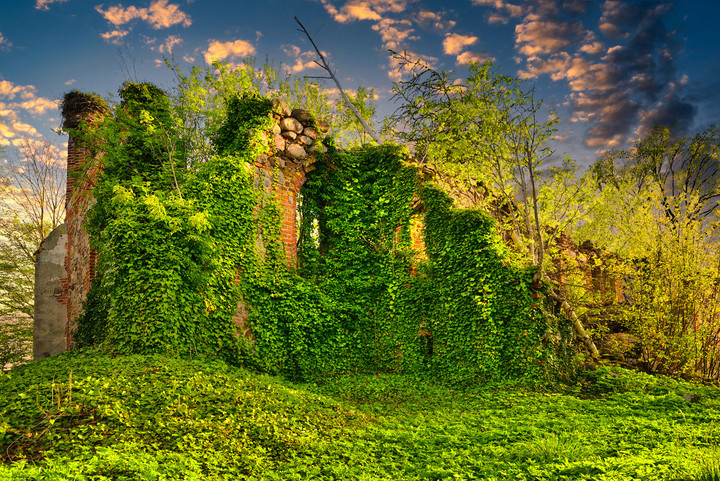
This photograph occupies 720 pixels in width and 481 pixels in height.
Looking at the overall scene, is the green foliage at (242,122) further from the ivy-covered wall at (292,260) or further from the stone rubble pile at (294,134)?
the stone rubble pile at (294,134)

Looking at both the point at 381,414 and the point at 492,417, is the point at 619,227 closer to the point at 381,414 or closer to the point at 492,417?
the point at 492,417

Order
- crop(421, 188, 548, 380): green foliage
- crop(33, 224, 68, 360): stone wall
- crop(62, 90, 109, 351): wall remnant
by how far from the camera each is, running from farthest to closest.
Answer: crop(33, 224, 68, 360): stone wall
crop(62, 90, 109, 351): wall remnant
crop(421, 188, 548, 380): green foliage

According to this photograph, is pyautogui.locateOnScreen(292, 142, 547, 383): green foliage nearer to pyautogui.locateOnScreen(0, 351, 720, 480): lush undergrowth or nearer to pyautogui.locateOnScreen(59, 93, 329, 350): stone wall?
pyautogui.locateOnScreen(59, 93, 329, 350): stone wall

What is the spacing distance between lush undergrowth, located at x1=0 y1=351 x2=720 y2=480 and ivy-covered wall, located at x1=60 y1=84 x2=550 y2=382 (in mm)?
1146

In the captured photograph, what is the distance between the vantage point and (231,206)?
805 centimetres

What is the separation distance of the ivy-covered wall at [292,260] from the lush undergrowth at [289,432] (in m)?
1.15

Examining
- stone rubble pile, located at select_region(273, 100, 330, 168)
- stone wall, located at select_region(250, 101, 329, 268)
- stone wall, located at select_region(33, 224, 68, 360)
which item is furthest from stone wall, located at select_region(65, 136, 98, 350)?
stone rubble pile, located at select_region(273, 100, 330, 168)

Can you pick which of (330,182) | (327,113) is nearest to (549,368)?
(330,182)

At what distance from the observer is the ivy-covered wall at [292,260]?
22.3ft

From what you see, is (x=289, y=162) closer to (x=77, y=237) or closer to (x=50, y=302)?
(x=77, y=237)

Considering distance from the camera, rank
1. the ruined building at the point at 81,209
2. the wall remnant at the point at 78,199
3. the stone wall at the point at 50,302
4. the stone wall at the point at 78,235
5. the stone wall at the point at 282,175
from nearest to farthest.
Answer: the stone wall at the point at 282,175 < the ruined building at the point at 81,209 < the stone wall at the point at 78,235 < the wall remnant at the point at 78,199 < the stone wall at the point at 50,302

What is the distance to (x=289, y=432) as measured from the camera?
454cm

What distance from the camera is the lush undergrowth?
3.27 meters

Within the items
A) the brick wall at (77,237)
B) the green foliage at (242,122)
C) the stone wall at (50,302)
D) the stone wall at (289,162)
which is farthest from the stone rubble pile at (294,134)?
the stone wall at (50,302)
